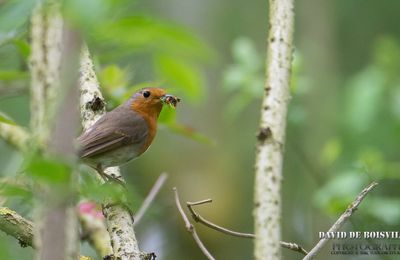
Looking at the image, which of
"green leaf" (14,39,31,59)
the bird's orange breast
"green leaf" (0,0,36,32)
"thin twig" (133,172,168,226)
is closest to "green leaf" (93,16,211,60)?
"green leaf" (0,0,36,32)

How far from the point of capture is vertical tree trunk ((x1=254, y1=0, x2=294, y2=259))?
153 centimetres

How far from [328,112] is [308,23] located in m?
1.28

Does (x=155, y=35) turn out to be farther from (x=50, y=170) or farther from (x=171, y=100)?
(x=171, y=100)

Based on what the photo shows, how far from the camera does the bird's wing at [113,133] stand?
4.22m

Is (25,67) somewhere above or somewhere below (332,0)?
below

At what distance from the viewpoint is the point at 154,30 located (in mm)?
1624

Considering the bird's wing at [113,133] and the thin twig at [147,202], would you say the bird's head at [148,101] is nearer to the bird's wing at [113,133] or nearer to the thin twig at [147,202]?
the bird's wing at [113,133]

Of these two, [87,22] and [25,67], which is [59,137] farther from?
[25,67]

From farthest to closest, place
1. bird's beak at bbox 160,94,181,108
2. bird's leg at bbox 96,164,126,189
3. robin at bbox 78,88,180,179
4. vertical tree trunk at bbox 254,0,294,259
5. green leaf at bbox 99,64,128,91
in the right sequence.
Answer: bird's beak at bbox 160,94,181,108 → robin at bbox 78,88,180,179 → green leaf at bbox 99,64,128,91 → bird's leg at bbox 96,164,126,189 → vertical tree trunk at bbox 254,0,294,259

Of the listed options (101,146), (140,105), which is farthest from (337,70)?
(101,146)

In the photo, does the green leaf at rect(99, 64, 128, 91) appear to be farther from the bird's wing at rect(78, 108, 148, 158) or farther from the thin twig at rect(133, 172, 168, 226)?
the thin twig at rect(133, 172, 168, 226)

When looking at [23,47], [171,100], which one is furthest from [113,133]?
[23,47]

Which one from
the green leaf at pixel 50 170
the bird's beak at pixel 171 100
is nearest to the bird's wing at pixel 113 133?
the bird's beak at pixel 171 100

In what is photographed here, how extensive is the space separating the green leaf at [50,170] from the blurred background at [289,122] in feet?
9.39
